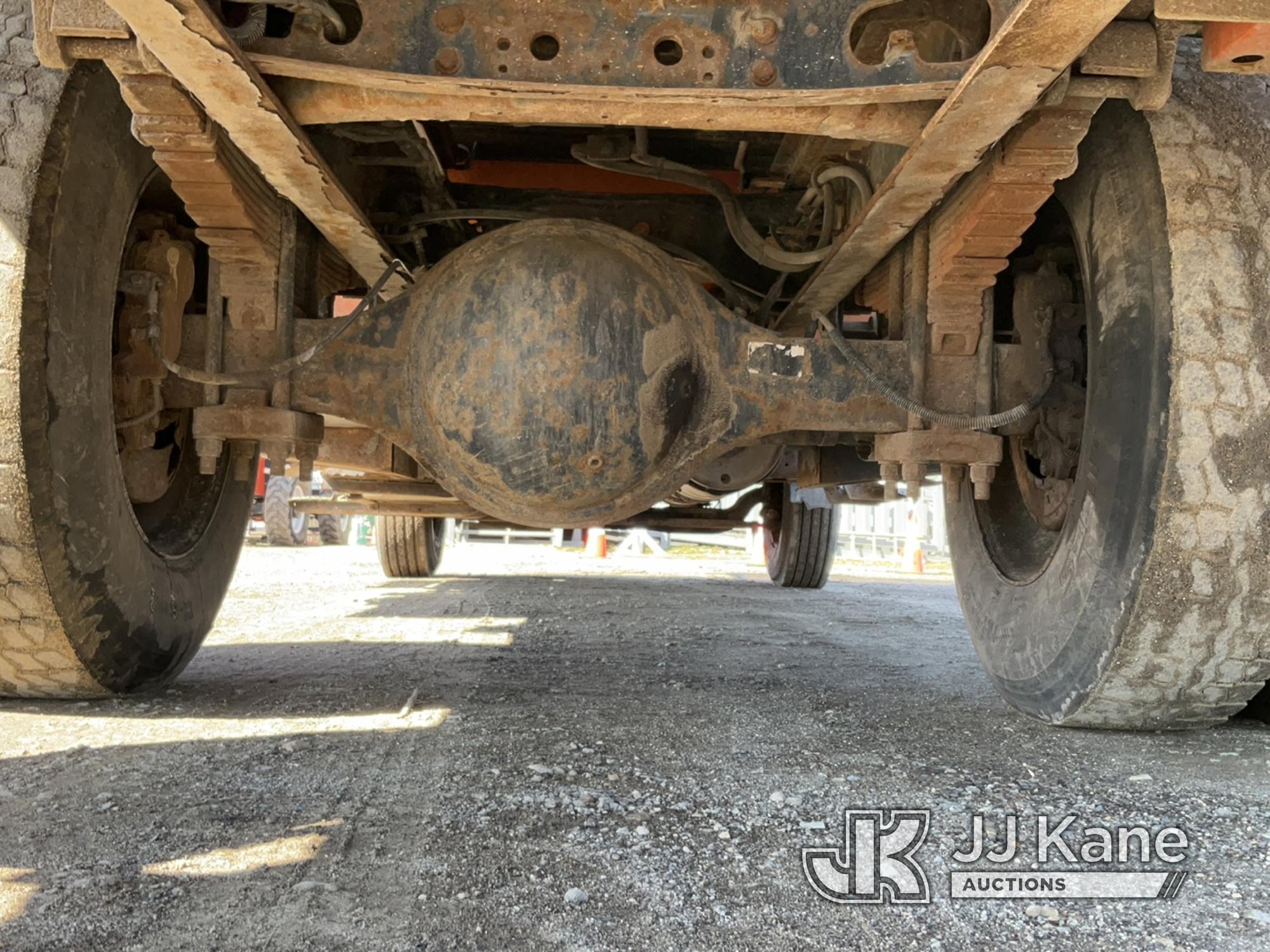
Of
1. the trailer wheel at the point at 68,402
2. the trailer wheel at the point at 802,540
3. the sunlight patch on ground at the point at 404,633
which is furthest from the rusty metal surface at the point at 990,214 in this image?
the trailer wheel at the point at 802,540

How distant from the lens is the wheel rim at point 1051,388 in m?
2.36

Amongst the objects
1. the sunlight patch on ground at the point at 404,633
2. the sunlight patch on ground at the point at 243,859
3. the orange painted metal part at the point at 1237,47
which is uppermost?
the orange painted metal part at the point at 1237,47

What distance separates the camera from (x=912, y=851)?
150cm

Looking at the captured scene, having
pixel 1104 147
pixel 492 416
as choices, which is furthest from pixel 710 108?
pixel 1104 147

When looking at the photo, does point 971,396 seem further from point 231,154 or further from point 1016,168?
point 231,154

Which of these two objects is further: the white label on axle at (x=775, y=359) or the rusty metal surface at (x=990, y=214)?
the white label on axle at (x=775, y=359)

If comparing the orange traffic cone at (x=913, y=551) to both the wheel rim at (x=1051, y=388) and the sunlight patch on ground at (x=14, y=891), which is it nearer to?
the wheel rim at (x=1051, y=388)

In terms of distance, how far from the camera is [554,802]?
1.69 meters

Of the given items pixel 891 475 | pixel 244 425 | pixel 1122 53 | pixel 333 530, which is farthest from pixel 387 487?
pixel 333 530

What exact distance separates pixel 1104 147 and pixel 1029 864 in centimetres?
145

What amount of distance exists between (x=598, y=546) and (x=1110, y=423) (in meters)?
11.5

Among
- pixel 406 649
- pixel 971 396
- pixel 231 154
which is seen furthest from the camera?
pixel 406 649

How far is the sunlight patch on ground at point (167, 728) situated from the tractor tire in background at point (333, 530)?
15185mm

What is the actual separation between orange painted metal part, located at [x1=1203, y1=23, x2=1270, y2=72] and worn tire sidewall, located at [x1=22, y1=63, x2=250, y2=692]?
2076mm
